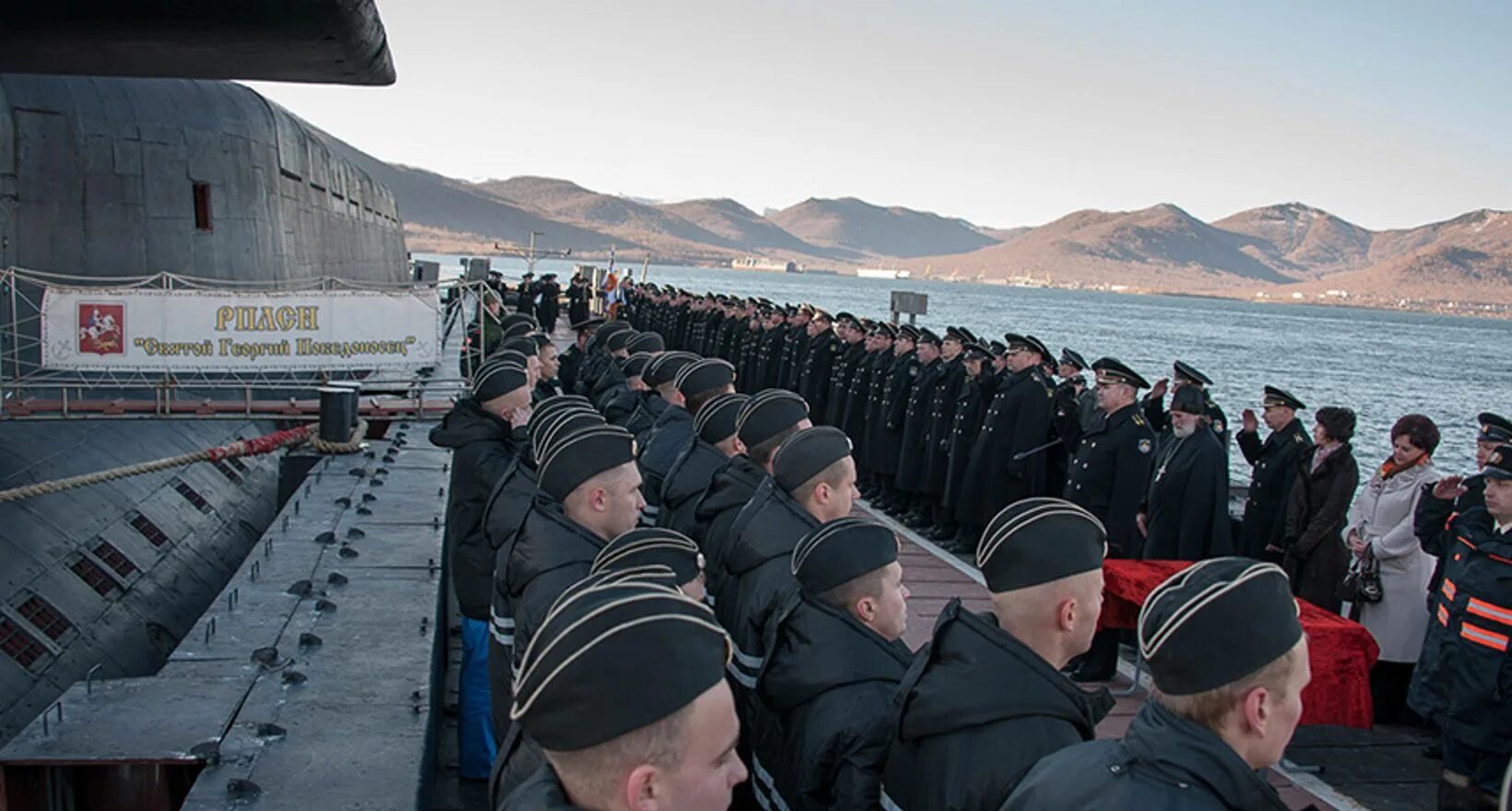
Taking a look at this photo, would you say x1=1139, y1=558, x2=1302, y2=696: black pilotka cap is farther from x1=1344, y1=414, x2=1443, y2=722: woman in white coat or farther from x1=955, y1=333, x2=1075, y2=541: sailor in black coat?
x1=955, y1=333, x2=1075, y2=541: sailor in black coat

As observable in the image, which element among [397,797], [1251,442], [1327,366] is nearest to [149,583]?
[397,797]

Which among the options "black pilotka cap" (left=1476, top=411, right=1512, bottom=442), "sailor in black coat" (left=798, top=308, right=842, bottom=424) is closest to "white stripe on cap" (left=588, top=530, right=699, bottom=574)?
"black pilotka cap" (left=1476, top=411, right=1512, bottom=442)

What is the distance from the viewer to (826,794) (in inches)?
143

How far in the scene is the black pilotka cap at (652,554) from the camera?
367cm

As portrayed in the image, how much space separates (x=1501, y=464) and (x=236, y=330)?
962 centimetres

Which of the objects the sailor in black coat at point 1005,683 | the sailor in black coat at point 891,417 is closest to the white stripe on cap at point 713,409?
the sailor in black coat at point 1005,683

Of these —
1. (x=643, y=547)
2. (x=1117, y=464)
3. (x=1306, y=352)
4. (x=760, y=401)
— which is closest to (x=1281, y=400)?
(x=1117, y=464)

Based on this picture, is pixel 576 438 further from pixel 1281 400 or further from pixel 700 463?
pixel 1281 400

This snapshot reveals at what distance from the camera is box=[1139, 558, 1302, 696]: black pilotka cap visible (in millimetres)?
2490

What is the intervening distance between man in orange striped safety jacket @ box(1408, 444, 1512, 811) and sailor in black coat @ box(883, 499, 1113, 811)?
312 cm

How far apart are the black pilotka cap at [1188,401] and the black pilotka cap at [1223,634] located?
5843 mm

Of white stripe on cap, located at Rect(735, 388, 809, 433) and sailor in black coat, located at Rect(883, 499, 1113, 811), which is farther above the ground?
white stripe on cap, located at Rect(735, 388, 809, 433)

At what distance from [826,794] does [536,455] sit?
8.38 ft

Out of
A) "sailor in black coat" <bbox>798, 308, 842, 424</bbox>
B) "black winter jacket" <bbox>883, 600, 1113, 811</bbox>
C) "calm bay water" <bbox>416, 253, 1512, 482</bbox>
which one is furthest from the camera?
Result: "calm bay water" <bbox>416, 253, 1512, 482</bbox>
